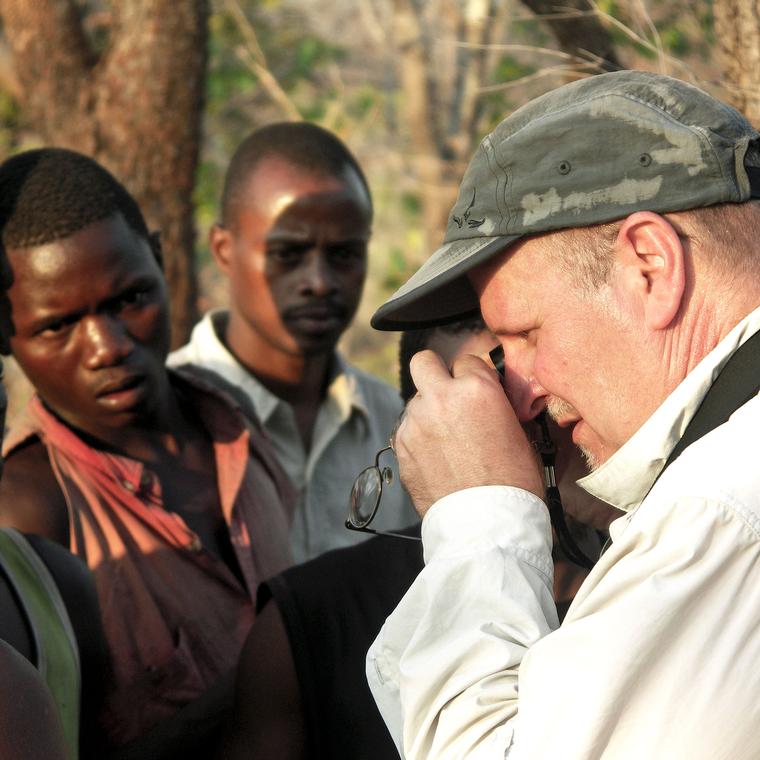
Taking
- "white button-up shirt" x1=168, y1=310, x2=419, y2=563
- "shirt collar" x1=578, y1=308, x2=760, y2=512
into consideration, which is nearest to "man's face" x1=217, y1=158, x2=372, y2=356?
"white button-up shirt" x1=168, y1=310, x2=419, y2=563

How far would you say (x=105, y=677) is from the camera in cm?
265

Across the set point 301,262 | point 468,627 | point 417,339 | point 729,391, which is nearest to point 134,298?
point 417,339

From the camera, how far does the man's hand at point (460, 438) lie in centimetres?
193

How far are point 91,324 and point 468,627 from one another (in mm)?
1582

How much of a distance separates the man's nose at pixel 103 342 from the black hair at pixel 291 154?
1448 mm

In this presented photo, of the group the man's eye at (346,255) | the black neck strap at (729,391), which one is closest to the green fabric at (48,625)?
the black neck strap at (729,391)

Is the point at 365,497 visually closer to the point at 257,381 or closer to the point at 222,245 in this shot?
the point at 257,381

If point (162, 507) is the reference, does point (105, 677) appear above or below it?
below

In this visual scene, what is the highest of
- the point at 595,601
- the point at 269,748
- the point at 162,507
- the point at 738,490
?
the point at 738,490

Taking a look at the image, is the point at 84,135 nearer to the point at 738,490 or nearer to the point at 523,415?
the point at 523,415

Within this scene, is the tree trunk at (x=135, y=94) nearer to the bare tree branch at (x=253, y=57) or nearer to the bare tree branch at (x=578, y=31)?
the bare tree branch at (x=578, y=31)

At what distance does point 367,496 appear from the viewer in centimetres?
236

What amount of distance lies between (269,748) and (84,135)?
3214mm

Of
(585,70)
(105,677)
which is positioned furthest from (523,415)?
(585,70)
